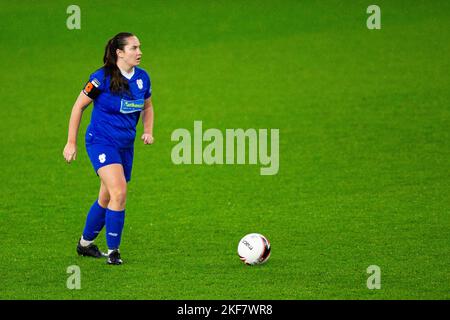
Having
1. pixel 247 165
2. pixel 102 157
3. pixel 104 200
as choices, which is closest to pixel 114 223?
pixel 104 200

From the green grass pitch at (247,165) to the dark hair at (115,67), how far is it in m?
1.78

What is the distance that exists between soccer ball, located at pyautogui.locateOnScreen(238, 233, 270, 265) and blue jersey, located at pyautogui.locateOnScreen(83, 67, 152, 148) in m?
1.53

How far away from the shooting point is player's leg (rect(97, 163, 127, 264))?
32.2 feet

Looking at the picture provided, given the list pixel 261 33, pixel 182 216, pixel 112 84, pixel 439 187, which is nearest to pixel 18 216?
pixel 182 216

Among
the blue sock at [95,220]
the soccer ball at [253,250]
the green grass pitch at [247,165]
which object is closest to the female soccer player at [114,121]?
the blue sock at [95,220]

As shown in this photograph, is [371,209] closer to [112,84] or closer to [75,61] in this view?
[112,84]

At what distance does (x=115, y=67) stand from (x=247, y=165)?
19.1ft

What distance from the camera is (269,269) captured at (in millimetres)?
9883

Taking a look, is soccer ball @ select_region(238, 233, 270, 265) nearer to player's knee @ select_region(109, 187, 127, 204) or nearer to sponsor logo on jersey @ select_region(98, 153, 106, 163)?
player's knee @ select_region(109, 187, 127, 204)

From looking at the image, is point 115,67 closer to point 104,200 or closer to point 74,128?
point 74,128

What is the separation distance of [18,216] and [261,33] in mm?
12704

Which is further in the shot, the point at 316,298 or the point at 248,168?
the point at 248,168

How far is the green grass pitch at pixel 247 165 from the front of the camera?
385 inches

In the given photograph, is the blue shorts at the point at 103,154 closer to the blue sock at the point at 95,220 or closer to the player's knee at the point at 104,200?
the player's knee at the point at 104,200
